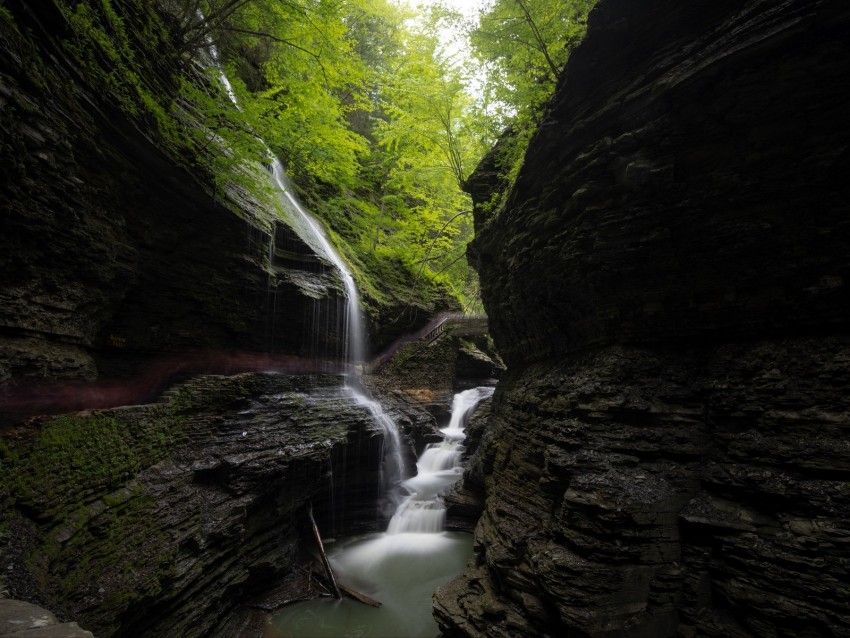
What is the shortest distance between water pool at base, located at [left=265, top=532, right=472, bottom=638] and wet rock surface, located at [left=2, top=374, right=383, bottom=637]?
2.71ft

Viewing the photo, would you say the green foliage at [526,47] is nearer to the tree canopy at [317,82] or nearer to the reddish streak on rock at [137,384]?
the tree canopy at [317,82]

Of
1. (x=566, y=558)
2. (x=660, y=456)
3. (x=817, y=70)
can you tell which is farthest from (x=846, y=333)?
(x=566, y=558)

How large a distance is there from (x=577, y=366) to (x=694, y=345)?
5.84ft

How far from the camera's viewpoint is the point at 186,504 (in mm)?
5758

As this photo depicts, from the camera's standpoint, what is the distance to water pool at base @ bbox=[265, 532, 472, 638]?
241 inches

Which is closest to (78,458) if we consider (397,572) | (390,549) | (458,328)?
(397,572)

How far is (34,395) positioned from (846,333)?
400 inches

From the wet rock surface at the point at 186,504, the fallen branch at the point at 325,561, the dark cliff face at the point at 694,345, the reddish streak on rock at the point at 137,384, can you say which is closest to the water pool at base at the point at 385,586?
the fallen branch at the point at 325,561

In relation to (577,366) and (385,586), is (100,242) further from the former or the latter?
(577,366)

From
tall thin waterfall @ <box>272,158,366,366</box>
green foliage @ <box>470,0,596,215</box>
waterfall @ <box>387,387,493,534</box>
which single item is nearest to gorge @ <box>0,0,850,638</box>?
green foliage @ <box>470,0,596,215</box>

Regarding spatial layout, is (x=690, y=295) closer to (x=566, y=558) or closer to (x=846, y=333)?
(x=846, y=333)

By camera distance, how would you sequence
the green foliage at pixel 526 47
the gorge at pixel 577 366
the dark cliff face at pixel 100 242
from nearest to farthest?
→ the gorge at pixel 577 366
the dark cliff face at pixel 100 242
the green foliage at pixel 526 47

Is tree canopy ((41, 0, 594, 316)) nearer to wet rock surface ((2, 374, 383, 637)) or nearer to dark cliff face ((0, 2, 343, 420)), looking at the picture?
dark cliff face ((0, 2, 343, 420))

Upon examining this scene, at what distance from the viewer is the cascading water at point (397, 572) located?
20.2 ft
